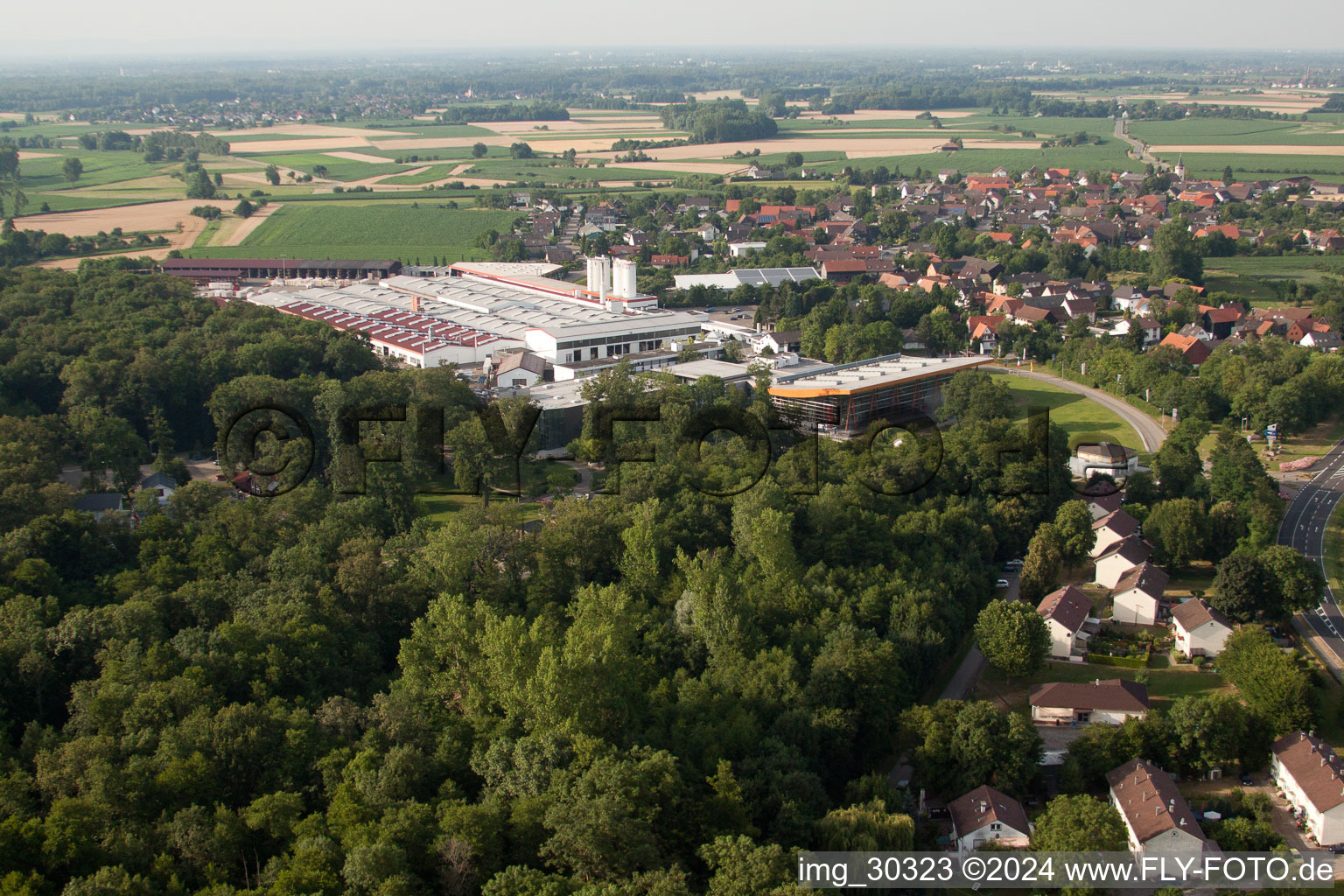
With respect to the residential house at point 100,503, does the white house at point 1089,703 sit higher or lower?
lower

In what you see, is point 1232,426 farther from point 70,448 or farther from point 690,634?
point 70,448

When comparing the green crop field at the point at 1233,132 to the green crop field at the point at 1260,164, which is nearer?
the green crop field at the point at 1260,164

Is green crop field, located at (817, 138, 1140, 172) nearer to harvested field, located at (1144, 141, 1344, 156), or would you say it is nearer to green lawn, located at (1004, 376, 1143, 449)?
harvested field, located at (1144, 141, 1344, 156)

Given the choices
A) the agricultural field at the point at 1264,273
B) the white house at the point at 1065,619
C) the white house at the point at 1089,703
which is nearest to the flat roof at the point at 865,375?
the white house at the point at 1065,619

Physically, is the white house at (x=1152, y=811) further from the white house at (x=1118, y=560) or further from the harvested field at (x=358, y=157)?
the harvested field at (x=358, y=157)

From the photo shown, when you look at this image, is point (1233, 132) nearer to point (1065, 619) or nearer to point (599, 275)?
point (599, 275)

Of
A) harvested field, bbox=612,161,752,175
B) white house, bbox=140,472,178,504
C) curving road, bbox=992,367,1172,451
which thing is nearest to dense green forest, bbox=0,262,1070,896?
white house, bbox=140,472,178,504

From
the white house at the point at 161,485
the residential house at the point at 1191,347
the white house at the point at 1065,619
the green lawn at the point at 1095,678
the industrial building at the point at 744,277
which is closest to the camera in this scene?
the green lawn at the point at 1095,678
